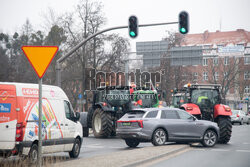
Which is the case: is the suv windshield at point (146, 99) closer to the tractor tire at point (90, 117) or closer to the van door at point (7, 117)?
the tractor tire at point (90, 117)

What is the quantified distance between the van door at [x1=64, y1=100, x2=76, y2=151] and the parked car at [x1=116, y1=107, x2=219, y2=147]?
3.64m

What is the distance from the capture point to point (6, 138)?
11383 millimetres

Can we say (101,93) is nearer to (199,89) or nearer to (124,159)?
(199,89)

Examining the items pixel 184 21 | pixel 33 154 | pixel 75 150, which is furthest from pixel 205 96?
pixel 33 154

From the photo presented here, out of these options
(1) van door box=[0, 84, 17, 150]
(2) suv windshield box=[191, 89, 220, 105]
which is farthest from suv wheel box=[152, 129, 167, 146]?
(1) van door box=[0, 84, 17, 150]

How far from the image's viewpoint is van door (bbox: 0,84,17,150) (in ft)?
37.3

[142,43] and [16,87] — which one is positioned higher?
[142,43]

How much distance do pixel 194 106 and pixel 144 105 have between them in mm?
4489

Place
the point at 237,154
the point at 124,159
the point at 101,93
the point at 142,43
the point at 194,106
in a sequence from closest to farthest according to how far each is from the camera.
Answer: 1. the point at 124,159
2. the point at 237,154
3. the point at 194,106
4. the point at 101,93
5. the point at 142,43

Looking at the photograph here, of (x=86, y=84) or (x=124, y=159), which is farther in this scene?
(x=86, y=84)

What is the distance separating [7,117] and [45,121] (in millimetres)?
1312

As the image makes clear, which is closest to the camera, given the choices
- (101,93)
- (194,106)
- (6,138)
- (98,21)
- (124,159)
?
(6,138)

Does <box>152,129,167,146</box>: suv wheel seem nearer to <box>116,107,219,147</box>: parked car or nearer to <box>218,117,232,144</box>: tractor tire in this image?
<box>116,107,219,147</box>: parked car

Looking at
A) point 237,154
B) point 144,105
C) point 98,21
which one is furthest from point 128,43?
point 237,154
